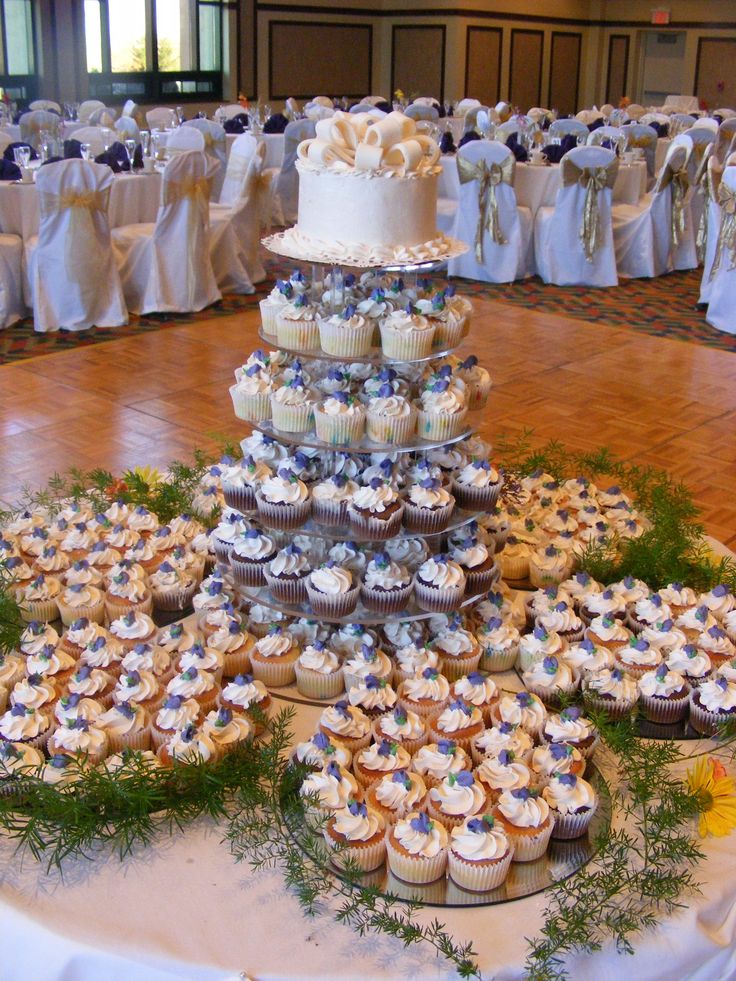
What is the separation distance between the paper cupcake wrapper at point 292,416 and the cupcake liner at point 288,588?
0.35 m

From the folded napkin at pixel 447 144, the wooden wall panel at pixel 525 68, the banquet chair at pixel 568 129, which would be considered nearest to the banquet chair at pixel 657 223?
the banquet chair at pixel 568 129

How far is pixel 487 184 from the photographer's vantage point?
7836 mm

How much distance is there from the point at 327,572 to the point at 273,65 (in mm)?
13033

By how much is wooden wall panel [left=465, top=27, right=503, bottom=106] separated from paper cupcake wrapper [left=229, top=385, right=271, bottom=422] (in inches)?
544

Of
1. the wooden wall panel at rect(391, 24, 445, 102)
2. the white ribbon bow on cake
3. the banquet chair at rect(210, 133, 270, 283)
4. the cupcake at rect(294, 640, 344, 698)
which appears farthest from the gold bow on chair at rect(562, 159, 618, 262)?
the wooden wall panel at rect(391, 24, 445, 102)

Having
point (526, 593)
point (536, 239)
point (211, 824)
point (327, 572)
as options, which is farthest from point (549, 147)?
point (211, 824)

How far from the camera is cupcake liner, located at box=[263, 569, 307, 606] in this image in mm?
2660

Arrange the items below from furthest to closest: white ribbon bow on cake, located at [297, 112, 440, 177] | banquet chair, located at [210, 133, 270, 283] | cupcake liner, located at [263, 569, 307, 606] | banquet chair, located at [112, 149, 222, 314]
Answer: banquet chair, located at [210, 133, 270, 283] → banquet chair, located at [112, 149, 222, 314] → cupcake liner, located at [263, 569, 307, 606] → white ribbon bow on cake, located at [297, 112, 440, 177]

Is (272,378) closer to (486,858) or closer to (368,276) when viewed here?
(368,276)

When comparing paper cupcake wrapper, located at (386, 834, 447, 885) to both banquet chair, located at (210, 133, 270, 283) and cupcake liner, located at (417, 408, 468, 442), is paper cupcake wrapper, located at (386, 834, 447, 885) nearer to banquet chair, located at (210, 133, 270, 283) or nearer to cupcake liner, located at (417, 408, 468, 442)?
cupcake liner, located at (417, 408, 468, 442)

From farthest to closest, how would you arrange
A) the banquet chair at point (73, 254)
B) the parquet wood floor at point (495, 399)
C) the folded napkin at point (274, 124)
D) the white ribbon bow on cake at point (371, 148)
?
the folded napkin at point (274, 124) → the banquet chair at point (73, 254) → the parquet wood floor at point (495, 399) → the white ribbon bow on cake at point (371, 148)

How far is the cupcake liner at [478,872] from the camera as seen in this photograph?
202 centimetres

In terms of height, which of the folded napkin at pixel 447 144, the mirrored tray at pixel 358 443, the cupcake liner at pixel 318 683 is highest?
the folded napkin at pixel 447 144

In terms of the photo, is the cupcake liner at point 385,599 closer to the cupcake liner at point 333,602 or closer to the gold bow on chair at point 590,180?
the cupcake liner at point 333,602
